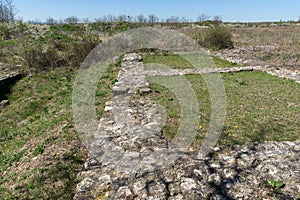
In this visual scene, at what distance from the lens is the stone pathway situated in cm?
288

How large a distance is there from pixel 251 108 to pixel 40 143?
5.25 meters

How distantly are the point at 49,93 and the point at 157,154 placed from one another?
594 cm

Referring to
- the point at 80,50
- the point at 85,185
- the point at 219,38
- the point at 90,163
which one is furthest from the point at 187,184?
the point at 219,38

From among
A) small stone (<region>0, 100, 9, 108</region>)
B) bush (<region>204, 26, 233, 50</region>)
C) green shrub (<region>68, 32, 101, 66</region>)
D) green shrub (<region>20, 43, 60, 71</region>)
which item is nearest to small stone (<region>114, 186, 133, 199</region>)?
small stone (<region>0, 100, 9, 108</region>)

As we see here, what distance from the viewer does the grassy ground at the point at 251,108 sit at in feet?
16.0

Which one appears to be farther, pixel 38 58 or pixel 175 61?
pixel 175 61

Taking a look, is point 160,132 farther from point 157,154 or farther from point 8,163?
point 8,163

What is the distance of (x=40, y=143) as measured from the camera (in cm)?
459

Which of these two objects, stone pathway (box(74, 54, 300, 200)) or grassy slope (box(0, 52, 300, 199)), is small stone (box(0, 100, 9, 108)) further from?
stone pathway (box(74, 54, 300, 200))

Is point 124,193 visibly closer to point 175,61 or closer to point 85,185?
point 85,185

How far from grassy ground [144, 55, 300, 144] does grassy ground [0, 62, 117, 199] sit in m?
1.97

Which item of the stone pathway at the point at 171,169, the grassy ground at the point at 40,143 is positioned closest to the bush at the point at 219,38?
the grassy ground at the point at 40,143

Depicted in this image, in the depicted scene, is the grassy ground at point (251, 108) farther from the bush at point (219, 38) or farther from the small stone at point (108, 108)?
the bush at point (219, 38)

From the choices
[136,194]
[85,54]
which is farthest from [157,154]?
[85,54]
